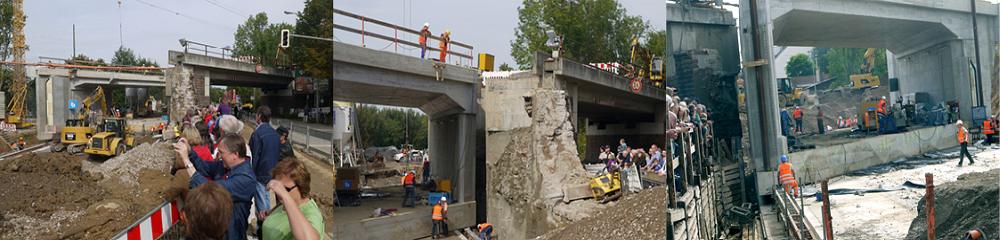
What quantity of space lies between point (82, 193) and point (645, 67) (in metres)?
2.52

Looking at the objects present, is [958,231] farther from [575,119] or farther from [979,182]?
[575,119]

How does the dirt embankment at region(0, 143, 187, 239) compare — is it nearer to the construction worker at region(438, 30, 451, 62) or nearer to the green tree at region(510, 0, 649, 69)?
the construction worker at region(438, 30, 451, 62)

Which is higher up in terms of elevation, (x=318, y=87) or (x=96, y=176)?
(x=318, y=87)

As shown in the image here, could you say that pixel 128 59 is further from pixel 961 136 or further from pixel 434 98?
pixel 961 136

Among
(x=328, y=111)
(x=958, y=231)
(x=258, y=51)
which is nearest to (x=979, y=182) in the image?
(x=958, y=231)

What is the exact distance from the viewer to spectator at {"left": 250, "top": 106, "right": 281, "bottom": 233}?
3.35m

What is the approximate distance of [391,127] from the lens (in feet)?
9.78

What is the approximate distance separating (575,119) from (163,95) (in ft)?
6.04

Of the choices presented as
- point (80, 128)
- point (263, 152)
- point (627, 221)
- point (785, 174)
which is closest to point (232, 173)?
point (263, 152)

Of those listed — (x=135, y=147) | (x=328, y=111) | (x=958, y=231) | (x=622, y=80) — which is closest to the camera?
(x=958, y=231)

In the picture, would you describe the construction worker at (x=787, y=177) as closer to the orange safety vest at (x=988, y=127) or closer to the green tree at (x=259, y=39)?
the orange safety vest at (x=988, y=127)

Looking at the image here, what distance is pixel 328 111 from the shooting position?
3.47 m

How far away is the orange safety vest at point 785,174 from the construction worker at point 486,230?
1262 millimetres

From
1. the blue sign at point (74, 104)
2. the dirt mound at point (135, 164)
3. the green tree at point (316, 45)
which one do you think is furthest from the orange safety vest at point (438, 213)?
the blue sign at point (74, 104)
